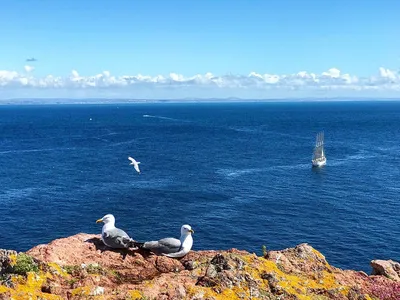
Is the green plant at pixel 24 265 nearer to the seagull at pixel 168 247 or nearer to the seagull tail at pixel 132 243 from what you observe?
the seagull tail at pixel 132 243

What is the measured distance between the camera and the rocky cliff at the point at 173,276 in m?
13.0

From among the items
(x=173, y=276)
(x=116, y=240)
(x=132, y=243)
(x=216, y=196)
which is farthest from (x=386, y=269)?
(x=216, y=196)

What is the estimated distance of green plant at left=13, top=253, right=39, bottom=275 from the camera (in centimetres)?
1329

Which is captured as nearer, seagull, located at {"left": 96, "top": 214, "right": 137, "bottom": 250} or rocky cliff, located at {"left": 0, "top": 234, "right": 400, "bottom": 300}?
rocky cliff, located at {"left": 0, "top": 234, "right": 400, "bottom": 300}

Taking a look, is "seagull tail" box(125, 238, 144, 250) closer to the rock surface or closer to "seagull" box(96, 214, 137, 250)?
"seagull" box(96, 214, 137, 250)

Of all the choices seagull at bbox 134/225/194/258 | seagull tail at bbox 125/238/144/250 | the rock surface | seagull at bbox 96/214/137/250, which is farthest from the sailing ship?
seagull at bbox 96/214/137/250

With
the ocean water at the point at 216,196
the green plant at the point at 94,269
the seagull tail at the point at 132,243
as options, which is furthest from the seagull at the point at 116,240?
the ocean water at the point at 216,196

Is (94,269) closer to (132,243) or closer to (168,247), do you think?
(132,243)

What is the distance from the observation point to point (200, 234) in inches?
2643

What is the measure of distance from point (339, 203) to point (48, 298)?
79227mm

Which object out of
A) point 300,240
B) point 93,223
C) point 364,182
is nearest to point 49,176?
point 93,223

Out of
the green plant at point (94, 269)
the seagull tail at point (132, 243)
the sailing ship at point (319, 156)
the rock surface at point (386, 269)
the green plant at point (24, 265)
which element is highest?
the green plant at point (24, 265)

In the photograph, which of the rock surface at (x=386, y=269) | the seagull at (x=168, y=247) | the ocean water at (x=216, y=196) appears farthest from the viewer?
the ocean water at (x=216, y=196)

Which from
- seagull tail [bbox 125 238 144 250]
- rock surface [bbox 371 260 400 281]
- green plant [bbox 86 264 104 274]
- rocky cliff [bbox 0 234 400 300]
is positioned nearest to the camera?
rocky cliff [bbox 0 234 400 300]
